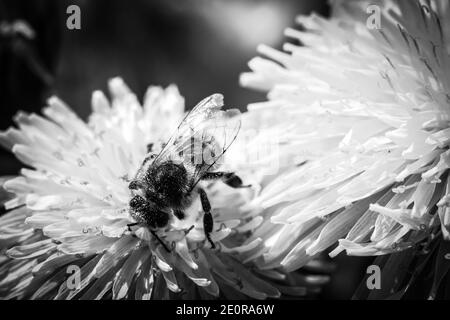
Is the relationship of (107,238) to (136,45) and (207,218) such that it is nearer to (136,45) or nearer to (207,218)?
(207,218)

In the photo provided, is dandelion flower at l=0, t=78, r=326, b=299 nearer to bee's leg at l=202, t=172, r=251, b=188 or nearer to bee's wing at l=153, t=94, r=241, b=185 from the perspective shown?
bee's leg at l=202, t=172, r=251, b=188

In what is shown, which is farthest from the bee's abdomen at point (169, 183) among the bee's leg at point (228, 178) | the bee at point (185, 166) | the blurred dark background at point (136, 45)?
the blurred dark background at point (136, 45)

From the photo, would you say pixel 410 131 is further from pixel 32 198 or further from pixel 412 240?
pixel 32 198

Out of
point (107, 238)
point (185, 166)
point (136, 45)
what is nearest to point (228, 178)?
point (185, 166)

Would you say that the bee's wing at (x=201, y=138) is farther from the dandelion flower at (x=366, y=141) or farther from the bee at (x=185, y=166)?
the dandelion flower at (x=366, y=141)

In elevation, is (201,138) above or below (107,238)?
above
